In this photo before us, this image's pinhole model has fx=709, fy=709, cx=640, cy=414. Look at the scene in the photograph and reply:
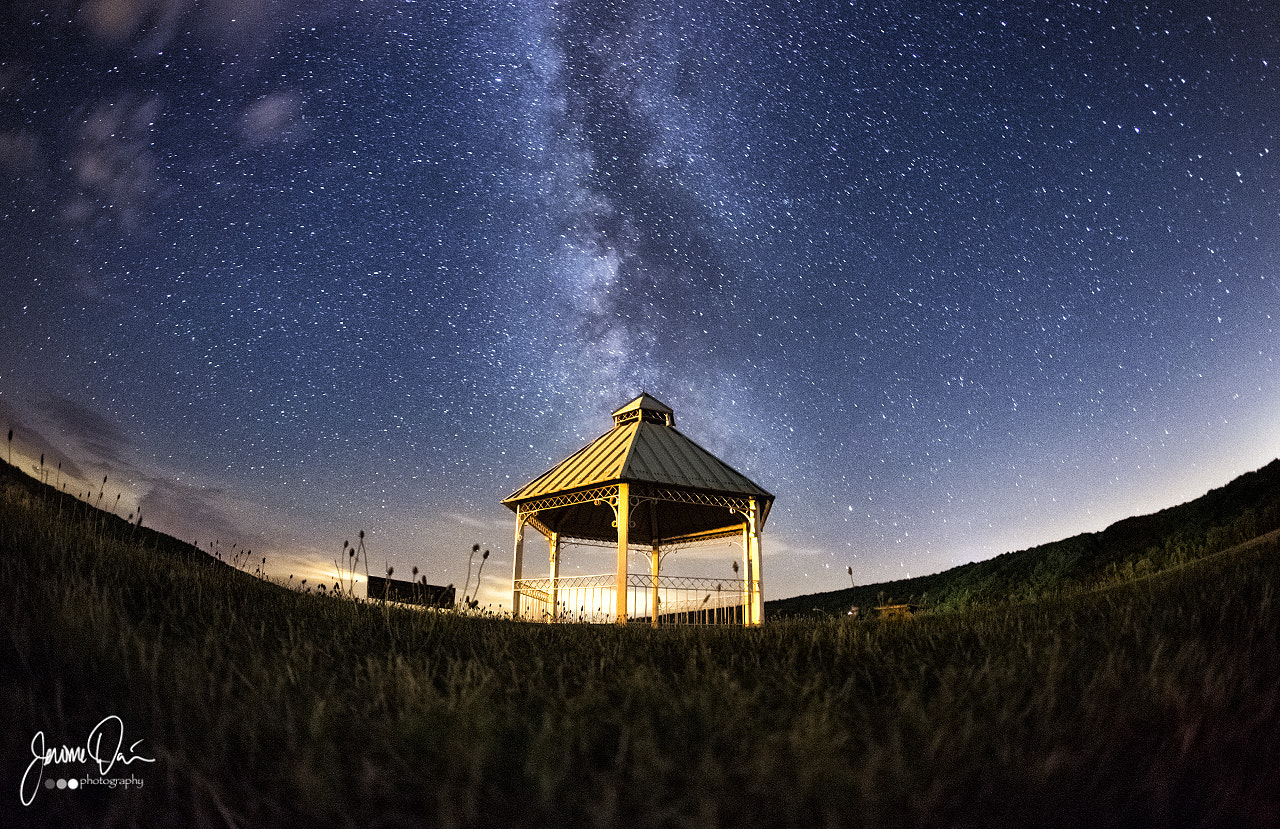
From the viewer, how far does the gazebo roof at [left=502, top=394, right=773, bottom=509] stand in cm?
1869

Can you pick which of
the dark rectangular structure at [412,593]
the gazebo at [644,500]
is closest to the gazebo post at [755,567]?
the gazebo at [644,500]

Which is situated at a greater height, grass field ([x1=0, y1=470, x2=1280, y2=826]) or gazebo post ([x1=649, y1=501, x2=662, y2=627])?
gazebo post ([x1=649, y1=501, x2=662, y2=627])

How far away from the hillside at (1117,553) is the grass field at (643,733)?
693 cm

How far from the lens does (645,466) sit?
18953 mm

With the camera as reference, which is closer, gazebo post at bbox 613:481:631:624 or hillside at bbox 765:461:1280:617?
hillside at bbox 765:461:1280:617

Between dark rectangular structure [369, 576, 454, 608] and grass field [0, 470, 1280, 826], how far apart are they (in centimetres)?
269

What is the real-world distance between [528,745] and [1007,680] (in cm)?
245

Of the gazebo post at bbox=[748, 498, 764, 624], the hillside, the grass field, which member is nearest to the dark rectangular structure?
the grass field

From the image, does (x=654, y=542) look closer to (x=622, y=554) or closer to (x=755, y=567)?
(x=755, y=567)

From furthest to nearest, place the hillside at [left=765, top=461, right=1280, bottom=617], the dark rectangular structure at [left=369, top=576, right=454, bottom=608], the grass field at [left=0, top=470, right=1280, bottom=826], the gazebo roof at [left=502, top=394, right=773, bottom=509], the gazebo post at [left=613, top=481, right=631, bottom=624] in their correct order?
the gazebo roof at [left=502, top=394, right=773, bottom=509] → the gazebo post at [left=613, top=481, right=631, bottom=624] → the hillside at [left=765, top=461, right=1280, bottom=617] → the dark rectangular structure at [left=369, top=576, right=454, bottom=608] → the grass field at [left=0, top=470, right=1280, bottom=826]

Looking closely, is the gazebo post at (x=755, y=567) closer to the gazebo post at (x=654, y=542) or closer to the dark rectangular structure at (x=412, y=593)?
the gazebo post at (x=654, y=542)

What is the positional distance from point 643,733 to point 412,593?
562cm

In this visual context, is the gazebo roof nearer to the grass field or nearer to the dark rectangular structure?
the dark rectangular structure

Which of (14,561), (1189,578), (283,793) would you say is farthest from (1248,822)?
(14,561)
